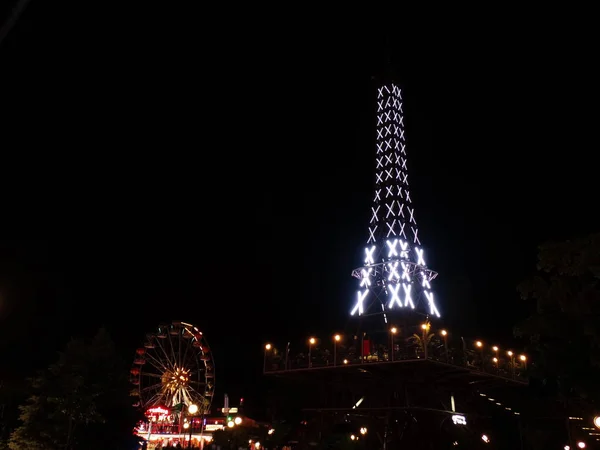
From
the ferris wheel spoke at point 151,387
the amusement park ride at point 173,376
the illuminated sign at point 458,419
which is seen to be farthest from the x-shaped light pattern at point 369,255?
the ferris wheel spoke at point 151,387

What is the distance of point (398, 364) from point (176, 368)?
22440 mm

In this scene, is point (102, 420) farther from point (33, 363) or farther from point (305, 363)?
point (33, 363)

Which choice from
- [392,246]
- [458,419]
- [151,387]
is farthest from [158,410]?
[392,246]

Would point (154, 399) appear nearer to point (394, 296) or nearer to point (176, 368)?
point (176, 368)

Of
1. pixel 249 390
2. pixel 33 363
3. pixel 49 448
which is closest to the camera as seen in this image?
pixel 49 448

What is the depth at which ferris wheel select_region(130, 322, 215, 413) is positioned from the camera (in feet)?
141

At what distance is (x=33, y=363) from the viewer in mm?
62438

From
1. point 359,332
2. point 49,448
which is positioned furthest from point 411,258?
point 49,448

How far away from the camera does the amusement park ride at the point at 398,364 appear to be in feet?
101

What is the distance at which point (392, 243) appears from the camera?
4559cm

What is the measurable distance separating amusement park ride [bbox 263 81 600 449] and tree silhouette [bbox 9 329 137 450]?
1034cm

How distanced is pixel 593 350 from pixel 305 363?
82.0 feet

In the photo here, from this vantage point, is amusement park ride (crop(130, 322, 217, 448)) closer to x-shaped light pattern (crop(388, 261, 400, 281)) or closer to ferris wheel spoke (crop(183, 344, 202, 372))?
ferris wheel spoke (crop(183, 344, 202, 372))

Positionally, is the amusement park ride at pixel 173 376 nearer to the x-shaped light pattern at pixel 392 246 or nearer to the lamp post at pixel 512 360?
the x-shaped light pattern at pixel 392 246
